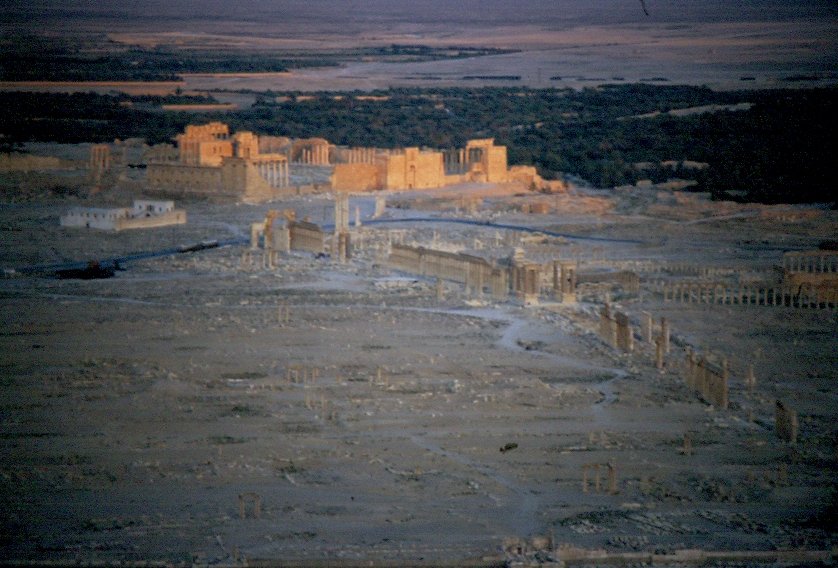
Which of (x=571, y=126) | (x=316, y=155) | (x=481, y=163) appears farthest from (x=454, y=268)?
(x=571, y=126)

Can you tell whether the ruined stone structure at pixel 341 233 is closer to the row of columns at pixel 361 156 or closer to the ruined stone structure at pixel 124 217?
the ruined stone structure at pixel 124 217

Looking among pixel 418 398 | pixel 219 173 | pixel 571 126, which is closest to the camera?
pixel 418 398

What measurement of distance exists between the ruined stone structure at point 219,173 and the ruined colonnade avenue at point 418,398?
432 centimetres

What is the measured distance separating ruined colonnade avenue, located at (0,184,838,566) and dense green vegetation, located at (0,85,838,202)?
9.70 metres

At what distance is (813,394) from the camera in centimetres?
1861

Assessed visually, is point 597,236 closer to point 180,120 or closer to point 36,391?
point 36,391

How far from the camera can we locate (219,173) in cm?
3516

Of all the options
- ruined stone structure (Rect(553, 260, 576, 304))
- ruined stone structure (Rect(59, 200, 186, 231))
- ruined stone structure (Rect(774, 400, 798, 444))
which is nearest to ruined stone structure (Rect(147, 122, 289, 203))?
ruined stone structure (Rect(59, 200, 186, 231))

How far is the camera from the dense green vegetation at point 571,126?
131ft

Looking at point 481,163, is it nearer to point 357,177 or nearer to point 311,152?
point 357,177

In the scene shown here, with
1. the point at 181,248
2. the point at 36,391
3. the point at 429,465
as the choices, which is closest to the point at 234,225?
the point at 181,248

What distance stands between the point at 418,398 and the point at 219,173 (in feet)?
58.4

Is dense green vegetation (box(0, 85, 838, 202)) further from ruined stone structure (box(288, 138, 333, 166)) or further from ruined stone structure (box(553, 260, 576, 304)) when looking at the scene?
ruined stone structure (box(553, 260, 576, 304))

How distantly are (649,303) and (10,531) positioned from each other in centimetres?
1164
